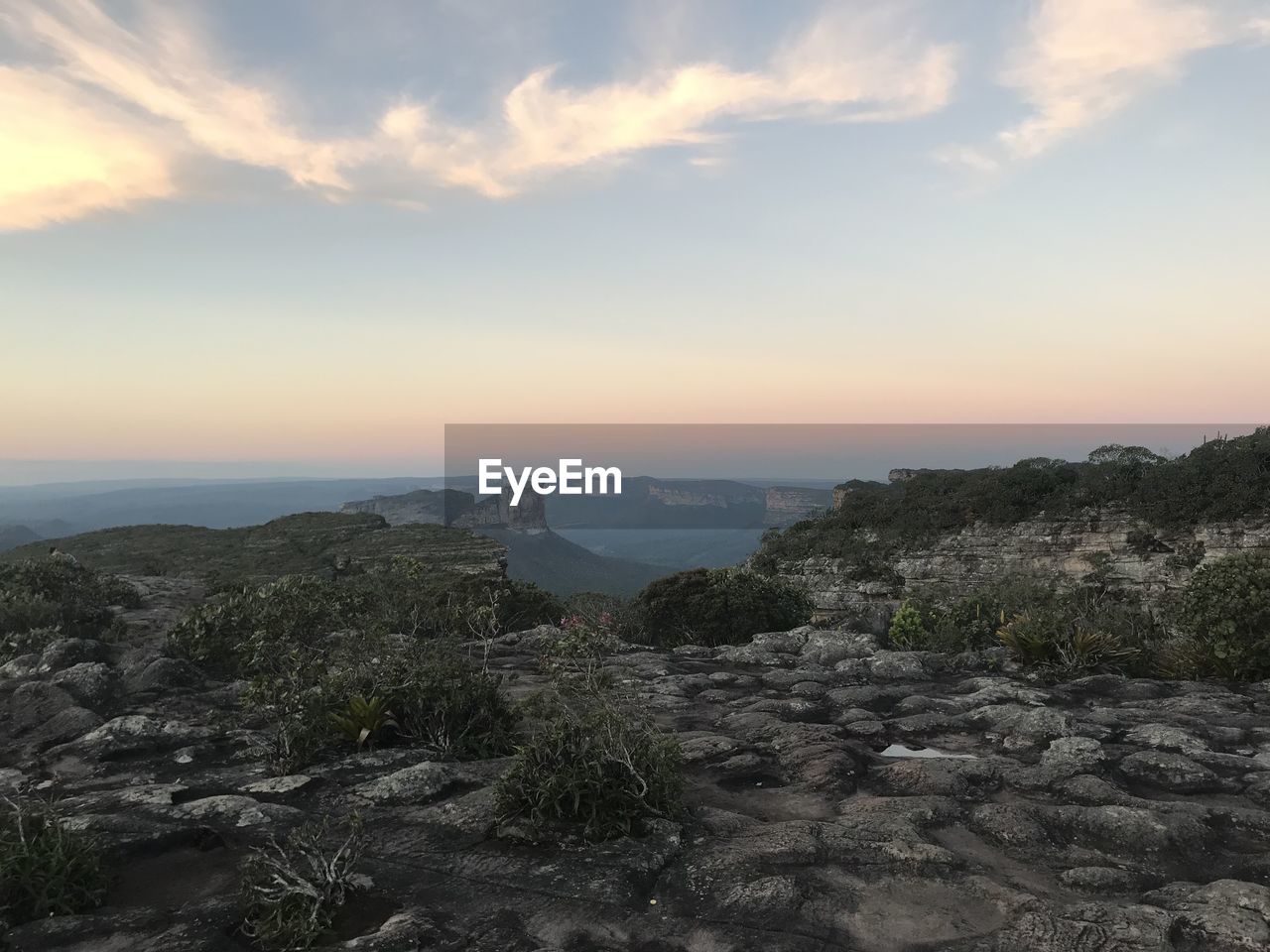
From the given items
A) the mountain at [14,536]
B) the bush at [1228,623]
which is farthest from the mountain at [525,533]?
the bush at [1228,623]

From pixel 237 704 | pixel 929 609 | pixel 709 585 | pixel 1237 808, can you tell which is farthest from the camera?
pixel 709 585

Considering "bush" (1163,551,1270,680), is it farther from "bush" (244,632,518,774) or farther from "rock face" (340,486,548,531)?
"rock face" (340,486,548,531)

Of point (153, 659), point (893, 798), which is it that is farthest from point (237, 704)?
point (893, 798)

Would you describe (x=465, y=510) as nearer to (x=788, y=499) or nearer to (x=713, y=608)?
(x=788, y=499)

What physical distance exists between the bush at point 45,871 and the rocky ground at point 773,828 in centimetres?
17

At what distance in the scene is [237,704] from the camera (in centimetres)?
1009

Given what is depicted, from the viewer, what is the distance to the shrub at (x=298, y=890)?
14.5 ft

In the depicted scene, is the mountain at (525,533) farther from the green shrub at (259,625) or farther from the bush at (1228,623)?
the bush at (1228,623)

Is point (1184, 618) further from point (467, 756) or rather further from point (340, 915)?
point (340, 915)

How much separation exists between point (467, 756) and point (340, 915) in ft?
10.5

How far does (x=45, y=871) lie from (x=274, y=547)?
5413cm

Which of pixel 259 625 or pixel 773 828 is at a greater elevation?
pixel 259 625

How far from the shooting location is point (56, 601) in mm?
16625

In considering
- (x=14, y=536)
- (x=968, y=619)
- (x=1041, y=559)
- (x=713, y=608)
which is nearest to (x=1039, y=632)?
(x=968, y=619)
